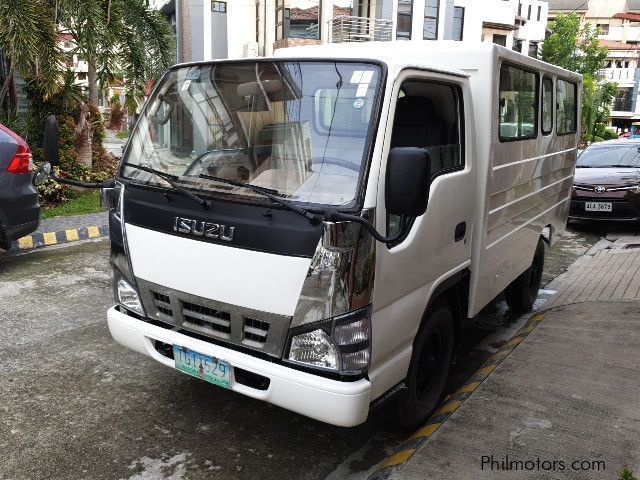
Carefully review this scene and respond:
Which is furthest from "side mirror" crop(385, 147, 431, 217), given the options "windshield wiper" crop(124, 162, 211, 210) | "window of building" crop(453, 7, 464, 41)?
"window of building" crop(453, 7, 464, 41)

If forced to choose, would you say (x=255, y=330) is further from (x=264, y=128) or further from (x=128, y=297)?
Result: (x=264, y=128)

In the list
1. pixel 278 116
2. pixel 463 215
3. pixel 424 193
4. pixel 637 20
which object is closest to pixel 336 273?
pixel 424 193

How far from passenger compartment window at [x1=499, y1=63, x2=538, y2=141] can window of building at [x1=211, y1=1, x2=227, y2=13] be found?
16.7 meters

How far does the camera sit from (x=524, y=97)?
4465mm

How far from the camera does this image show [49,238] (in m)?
7.65

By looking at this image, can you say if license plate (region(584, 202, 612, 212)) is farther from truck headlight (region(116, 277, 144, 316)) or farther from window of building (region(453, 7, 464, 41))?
window of building (region(453, 7, 464, 41))

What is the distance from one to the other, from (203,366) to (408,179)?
1.39m

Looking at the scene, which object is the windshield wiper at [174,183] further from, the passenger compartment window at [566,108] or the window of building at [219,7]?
the window of building at [219,7]

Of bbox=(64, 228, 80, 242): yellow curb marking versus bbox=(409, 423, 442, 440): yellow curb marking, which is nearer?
bbox=(409, 423, 442, 440): yellow curb marking

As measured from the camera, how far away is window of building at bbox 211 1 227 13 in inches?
760

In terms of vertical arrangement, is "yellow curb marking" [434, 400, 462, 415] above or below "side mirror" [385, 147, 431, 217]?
below

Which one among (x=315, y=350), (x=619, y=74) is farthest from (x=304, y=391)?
(x=619, y=74)

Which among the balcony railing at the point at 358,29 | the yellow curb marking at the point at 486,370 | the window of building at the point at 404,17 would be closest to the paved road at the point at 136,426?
the yellow curb marking at the point at 486,370

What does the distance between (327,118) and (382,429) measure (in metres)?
1.89
